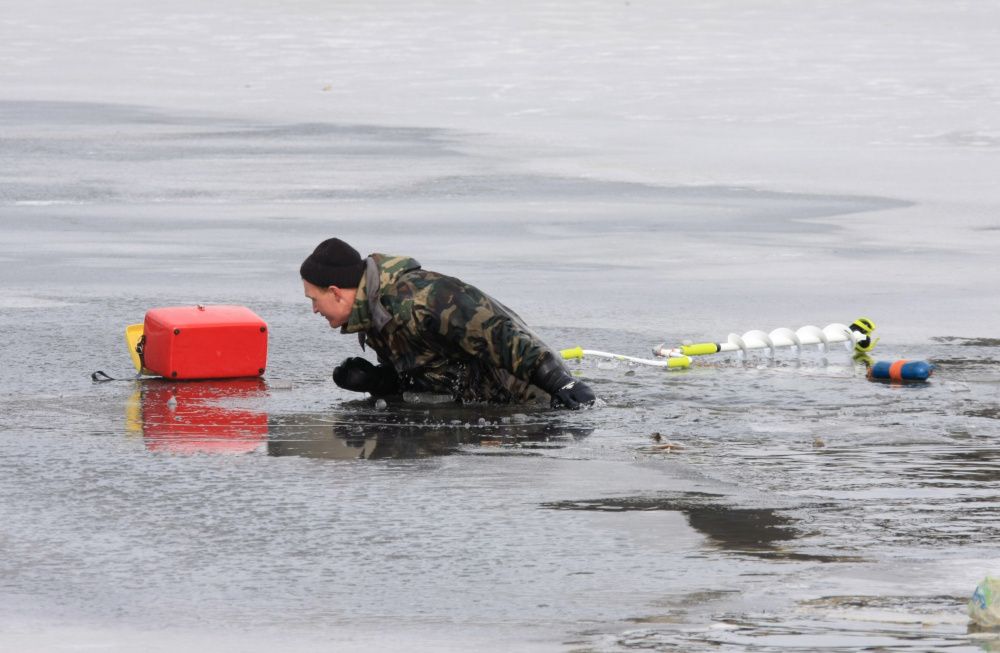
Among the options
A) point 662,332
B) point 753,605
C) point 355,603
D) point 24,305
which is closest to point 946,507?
point 753,605

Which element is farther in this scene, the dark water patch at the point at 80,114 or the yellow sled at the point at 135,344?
the dark water patch at the point at 80,114

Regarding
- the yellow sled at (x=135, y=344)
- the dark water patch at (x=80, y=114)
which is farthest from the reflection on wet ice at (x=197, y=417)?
the dark water patch at (x=80, y=114)

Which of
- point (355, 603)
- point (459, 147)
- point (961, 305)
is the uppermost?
point (459, 147)

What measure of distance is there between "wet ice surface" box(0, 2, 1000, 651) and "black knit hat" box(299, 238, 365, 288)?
0.60m

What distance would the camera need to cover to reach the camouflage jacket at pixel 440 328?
28.0 ft

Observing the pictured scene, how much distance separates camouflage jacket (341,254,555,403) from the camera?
8531mm

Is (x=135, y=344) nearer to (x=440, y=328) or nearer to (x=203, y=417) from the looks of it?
(x=203, y=417)

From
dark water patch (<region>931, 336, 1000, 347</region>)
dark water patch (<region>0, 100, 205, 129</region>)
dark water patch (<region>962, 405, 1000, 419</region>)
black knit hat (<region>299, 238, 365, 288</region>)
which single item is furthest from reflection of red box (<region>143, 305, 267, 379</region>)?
dark water patch (<region>0, 100, 205, 129</region>)

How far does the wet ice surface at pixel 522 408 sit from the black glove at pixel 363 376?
0.47 feet

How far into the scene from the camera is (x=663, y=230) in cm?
1511

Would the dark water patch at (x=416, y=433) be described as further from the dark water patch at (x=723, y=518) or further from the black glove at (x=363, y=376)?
the dark water patch at (x=723, y=518)

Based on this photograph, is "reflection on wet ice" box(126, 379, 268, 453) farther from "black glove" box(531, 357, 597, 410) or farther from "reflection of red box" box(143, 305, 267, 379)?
"black glove" box(531, 357, 597, 410)

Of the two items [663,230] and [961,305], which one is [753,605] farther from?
[663,230]

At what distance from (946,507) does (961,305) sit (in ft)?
17.4
